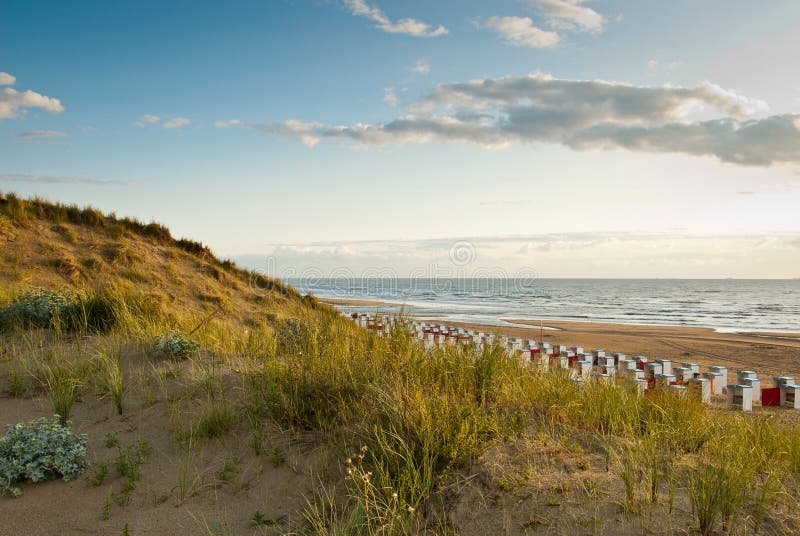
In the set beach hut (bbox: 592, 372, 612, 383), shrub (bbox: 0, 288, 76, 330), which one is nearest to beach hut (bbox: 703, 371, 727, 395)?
beach hut (bbox: 592, 372, 612, 383)

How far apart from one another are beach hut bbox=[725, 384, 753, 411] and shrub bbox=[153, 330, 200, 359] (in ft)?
22.2

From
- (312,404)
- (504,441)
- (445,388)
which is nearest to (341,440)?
(312,404)

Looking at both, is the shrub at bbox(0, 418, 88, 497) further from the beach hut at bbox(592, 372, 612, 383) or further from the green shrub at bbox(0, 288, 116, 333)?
the beach hut at bbox(592, 372, 612, 383)

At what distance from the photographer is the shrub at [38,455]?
348cm

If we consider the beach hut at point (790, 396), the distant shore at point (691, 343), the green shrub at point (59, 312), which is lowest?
the distant shore at point (691, 343)

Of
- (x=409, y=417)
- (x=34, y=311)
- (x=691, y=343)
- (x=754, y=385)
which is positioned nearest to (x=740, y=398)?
(x=754, y=385)

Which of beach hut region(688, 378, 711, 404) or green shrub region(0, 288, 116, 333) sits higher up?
green shrub region(0, 288, 116, 333)

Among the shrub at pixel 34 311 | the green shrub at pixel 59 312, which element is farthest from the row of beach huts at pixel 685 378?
the shrub at pixel 34 311

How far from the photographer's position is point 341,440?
3770mm

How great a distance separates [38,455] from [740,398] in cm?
740

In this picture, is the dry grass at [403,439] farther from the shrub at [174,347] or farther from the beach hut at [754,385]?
the beach hut at [754,385]

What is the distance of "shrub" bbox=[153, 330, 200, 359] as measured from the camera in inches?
233

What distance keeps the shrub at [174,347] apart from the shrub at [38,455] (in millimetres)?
2147

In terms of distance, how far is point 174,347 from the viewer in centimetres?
590
